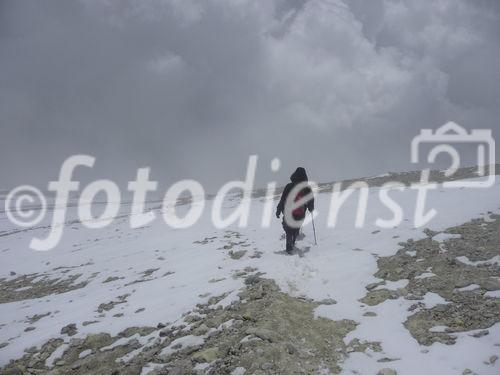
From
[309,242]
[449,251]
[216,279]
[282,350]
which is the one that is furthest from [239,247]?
[282,350]

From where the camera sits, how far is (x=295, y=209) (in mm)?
14039

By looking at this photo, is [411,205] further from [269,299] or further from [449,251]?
[269,299]

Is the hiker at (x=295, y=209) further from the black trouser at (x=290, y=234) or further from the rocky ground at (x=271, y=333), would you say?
the rocky ground at (x=271, y=333)

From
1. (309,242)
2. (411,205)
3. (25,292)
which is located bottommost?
(25,292)

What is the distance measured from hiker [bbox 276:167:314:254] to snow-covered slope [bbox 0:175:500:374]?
693 mm

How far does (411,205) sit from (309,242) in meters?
7.06

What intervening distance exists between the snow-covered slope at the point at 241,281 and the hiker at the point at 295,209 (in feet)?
2.27

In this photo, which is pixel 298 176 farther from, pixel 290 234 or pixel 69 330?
pixel 69 330

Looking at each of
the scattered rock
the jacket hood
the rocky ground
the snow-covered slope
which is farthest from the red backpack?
the scattered rock

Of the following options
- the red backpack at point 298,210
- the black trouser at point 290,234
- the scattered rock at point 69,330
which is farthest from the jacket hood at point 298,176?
the scattered rock at point 69,330

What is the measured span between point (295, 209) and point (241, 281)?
402cm

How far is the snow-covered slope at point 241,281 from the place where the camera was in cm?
692

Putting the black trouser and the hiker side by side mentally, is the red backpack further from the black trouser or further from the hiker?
the black trouser

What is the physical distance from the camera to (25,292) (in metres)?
16.4
